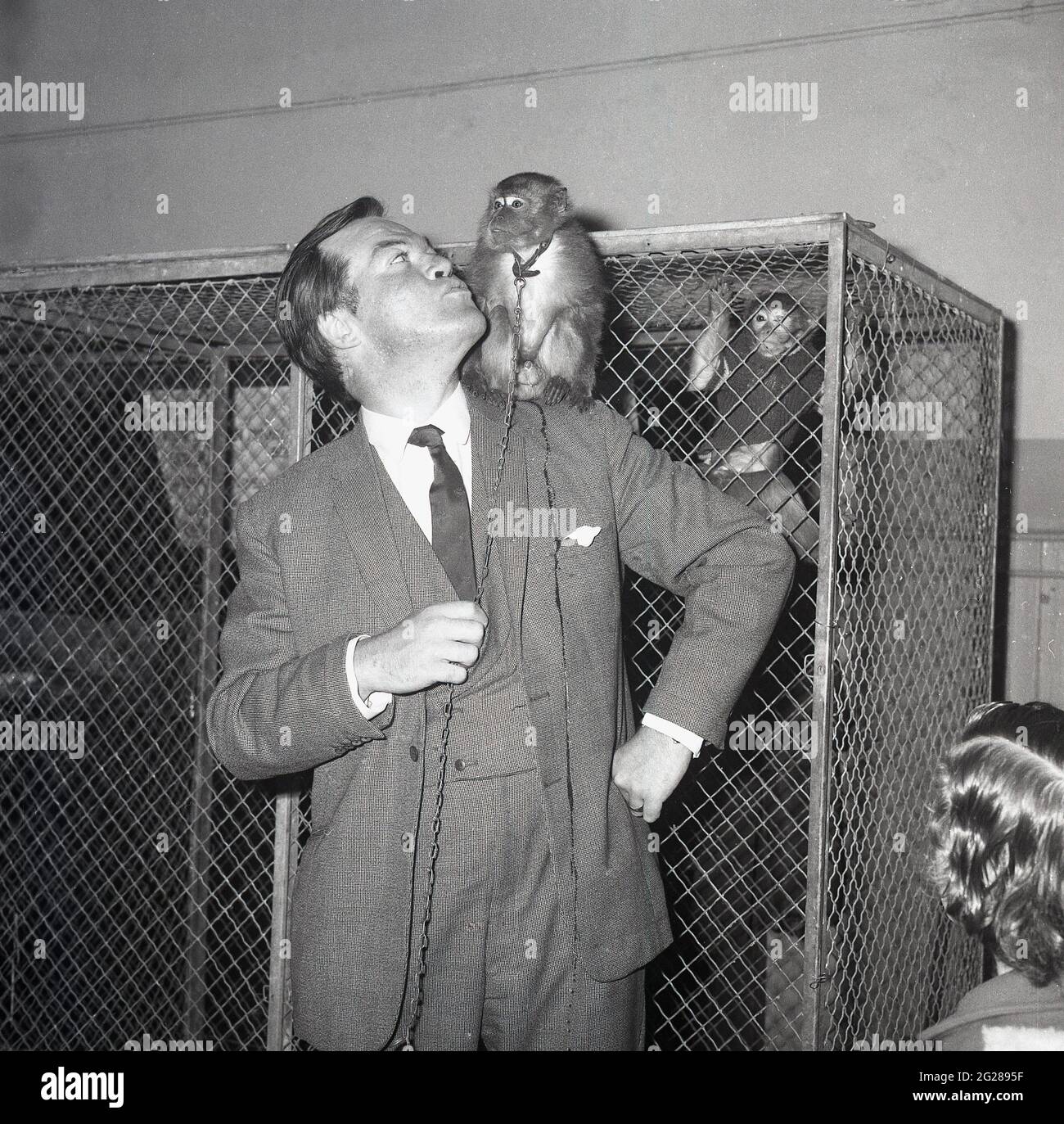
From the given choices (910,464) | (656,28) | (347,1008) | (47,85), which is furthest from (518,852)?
(47,85)

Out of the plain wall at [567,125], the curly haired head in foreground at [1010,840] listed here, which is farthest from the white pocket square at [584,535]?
the plain wall at [567,125]

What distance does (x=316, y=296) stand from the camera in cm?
162

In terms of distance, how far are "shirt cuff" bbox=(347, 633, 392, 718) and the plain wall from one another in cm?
222

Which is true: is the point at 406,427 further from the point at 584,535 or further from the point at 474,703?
the point at 474,703

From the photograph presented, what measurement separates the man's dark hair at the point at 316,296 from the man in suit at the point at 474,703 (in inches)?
2.9

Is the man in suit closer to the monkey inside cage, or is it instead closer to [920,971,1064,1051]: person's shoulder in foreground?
the monkey inside cage

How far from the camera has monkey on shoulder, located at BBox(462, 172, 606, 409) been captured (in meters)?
2.02

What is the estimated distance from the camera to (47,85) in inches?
171

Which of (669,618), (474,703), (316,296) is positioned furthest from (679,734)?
(669,618)

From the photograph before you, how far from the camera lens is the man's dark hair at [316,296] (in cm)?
161

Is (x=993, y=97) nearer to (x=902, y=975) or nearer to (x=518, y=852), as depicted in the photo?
(x=902, y=975)

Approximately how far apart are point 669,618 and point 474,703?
48.8 inches

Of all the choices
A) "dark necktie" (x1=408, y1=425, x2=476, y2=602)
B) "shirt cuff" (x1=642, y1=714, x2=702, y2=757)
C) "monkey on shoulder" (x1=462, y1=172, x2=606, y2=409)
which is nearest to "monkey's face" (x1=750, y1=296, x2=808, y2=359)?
"monkey on shoulder" (x1=462, y1=172, x2=606, y2=409)

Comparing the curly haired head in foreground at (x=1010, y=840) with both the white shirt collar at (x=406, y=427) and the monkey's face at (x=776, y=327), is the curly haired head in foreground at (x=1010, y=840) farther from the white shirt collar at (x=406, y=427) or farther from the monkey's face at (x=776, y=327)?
the monkey's face at (x=776, y=327)
